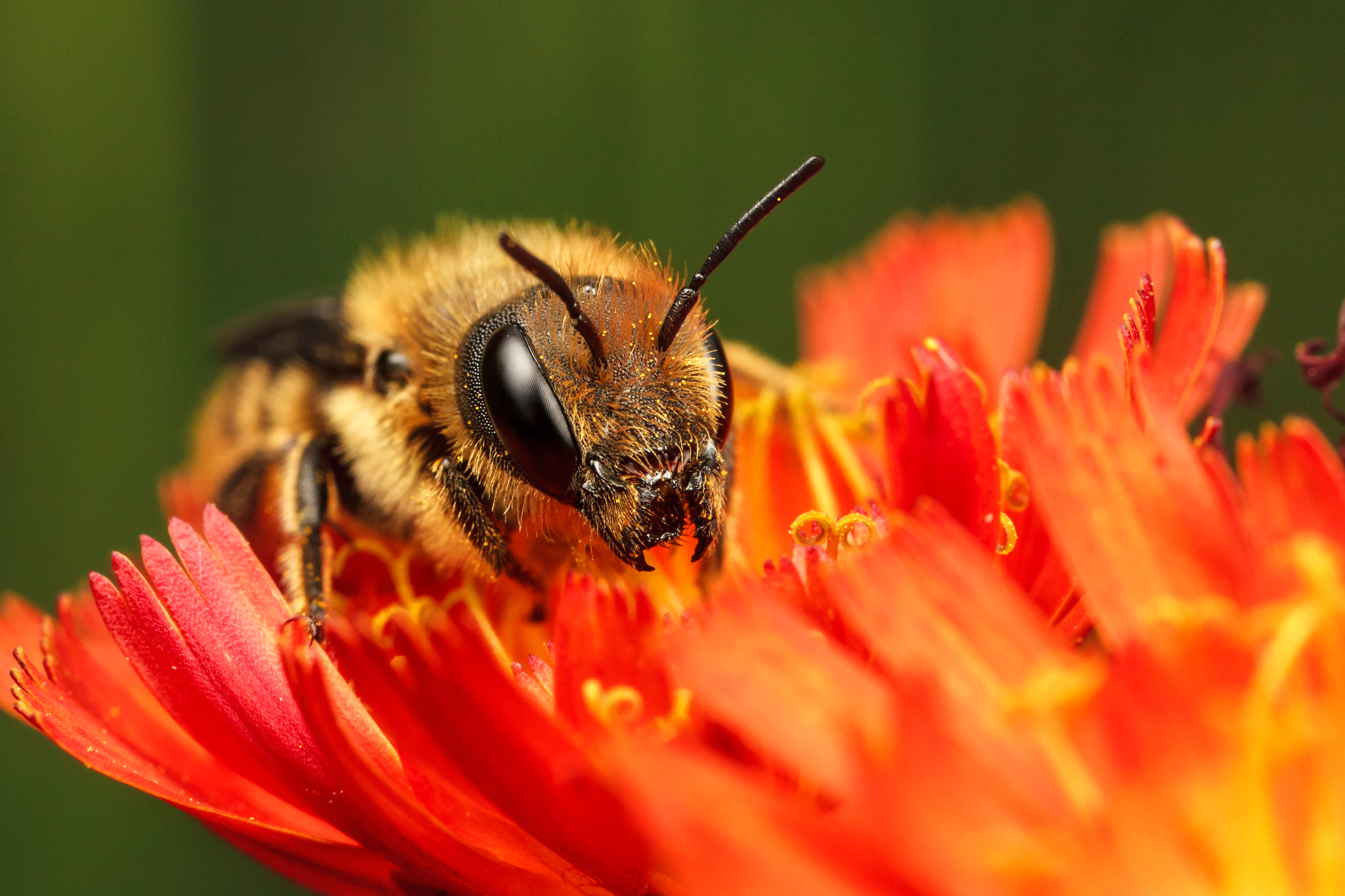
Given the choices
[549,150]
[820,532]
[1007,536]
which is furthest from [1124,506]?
[549,150]

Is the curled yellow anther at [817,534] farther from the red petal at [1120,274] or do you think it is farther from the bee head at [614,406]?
the red petal at [1120,274]

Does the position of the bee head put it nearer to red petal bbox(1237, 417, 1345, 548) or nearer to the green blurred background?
red petal bbox(1237, 417, 1345, 548)

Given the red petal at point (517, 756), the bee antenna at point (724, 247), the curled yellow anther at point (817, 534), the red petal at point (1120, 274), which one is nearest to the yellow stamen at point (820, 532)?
the curled yellow anther at point (817, 534)

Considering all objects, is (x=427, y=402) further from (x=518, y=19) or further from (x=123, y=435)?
(x=518, y=19)

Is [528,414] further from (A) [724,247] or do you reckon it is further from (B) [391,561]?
(B) [391,561]

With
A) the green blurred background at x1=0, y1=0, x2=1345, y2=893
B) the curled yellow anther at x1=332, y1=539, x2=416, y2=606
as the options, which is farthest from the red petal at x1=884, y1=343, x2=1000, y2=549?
the green blurred background at x1=0, y1=0, x2=1345, y2=893

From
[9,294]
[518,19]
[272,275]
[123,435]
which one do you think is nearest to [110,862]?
[123,435]

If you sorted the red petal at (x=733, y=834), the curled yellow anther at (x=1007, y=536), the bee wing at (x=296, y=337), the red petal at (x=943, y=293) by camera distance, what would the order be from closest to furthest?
the red petal at (x=733, y=834), the curled yellow anther at (x=1007, y=536), the bee wing at (x=296, y=337), the red petal at (x=943, y=293)
